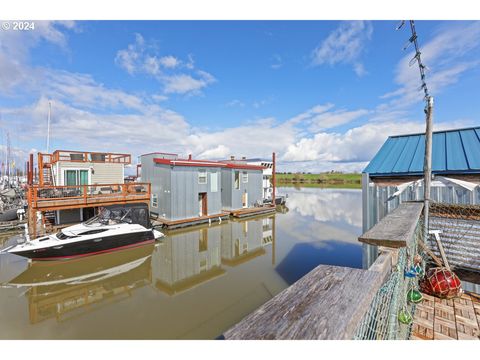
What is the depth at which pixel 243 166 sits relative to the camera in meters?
20.6

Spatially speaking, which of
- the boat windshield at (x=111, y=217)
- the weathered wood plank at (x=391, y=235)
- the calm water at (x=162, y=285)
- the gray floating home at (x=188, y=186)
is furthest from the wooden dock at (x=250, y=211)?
the weathered wood plank at (x=391, y=235)

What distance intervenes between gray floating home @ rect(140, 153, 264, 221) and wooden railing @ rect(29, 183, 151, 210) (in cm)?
138

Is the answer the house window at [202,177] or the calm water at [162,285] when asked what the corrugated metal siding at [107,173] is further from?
the calm water at [162,285]

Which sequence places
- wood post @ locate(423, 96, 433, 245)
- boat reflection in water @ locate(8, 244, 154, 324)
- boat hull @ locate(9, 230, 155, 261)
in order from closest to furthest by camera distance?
wood post @ locate(423, 96, 433, 245) < boat reflection in water @ locate(8, 244, 154, 324) < boat hull @ locate(9, 230, 155, 261)

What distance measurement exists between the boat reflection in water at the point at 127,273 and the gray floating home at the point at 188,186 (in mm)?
3094

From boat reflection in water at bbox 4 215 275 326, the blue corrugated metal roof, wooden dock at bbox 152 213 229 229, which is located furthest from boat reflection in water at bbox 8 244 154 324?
the blue corrugated metal roof

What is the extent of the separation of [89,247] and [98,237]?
52 centimetres

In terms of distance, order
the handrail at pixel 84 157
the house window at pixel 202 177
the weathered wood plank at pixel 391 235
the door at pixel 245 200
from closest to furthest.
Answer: the weathered wood plank at pixel 391 235 → the handrail at pixel 84 157 → the house window at pixel 202 177 → the door at pixel 245 200

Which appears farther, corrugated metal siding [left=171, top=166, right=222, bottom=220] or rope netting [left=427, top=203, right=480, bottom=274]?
corrugated metal siding [left=171, top=166, right=222, bottom=220]

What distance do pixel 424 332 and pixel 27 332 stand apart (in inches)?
343

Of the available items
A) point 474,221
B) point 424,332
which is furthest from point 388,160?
point 424,332

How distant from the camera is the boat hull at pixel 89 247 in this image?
29.6 feet

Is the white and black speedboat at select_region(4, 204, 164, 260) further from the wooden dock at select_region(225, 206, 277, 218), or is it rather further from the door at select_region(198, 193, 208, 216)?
the wooden dock at select_region(225, 206, 277, 218)

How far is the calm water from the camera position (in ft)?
18.5
